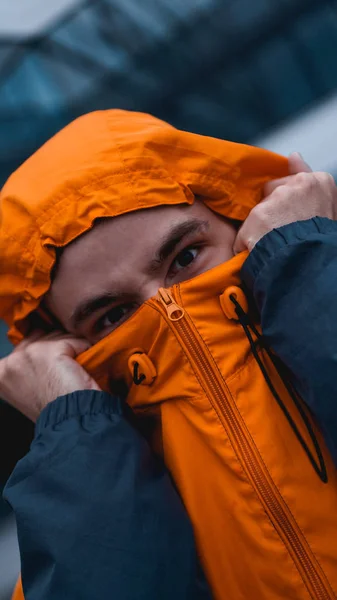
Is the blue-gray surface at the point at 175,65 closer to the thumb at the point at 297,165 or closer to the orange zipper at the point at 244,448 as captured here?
the thumb at the point at 297,165

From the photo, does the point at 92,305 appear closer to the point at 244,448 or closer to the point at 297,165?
the point at 244,448

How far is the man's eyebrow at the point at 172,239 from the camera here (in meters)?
0.74

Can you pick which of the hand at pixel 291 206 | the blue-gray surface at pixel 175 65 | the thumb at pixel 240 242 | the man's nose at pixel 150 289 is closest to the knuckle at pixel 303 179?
the hand at pixel 291 206

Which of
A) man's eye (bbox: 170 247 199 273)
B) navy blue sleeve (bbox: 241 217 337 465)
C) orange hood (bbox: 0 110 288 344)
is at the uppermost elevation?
orange hood (bbox: 0 110 288 344)

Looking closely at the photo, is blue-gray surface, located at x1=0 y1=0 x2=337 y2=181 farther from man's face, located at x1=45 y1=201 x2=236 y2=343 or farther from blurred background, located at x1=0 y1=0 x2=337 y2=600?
man's face, located at x1=45 y1=201 x2=236 y2=343

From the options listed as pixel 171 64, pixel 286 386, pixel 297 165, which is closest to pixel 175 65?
pixel 171 64

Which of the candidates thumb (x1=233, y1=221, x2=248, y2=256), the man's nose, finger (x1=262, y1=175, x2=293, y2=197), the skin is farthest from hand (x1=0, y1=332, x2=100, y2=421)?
finger (x1=262, y1=175, x2=293, y2=197)

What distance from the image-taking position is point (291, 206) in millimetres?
753

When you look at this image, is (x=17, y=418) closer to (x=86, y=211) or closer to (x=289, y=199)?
(x=86, y=211)

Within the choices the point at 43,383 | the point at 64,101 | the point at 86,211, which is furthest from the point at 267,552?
the point at 64,101

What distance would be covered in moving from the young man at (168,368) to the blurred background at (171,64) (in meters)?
0.65

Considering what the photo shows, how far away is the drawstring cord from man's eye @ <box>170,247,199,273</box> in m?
0.09

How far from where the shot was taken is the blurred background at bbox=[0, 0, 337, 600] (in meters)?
1.42

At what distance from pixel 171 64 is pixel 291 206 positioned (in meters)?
0.87
